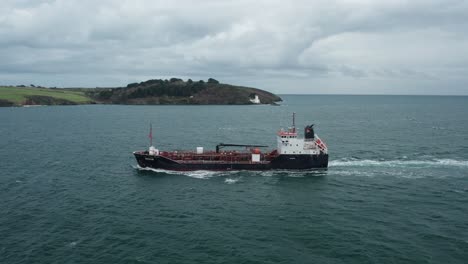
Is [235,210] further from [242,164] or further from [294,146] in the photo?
[294,146]

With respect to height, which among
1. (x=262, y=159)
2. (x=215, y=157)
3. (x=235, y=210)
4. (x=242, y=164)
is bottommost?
(x=235, y=210)

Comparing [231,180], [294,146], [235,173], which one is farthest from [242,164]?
[294,146]

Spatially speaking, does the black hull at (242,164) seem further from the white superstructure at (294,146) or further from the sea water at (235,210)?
the sea water at (235,210)

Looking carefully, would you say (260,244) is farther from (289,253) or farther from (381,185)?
(381,185)

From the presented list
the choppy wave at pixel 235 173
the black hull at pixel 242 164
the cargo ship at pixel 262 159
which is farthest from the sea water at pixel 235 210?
the cargo ship at pixel 262 159

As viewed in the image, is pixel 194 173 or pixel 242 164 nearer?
pixel 194 173

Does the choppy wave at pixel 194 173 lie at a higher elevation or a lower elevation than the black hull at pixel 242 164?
lower

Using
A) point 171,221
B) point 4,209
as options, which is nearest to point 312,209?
point 171,221

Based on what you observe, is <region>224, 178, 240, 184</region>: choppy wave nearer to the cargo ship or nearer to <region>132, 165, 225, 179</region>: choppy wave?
<region>132, 165, 225, 179</region>: choppy wave
